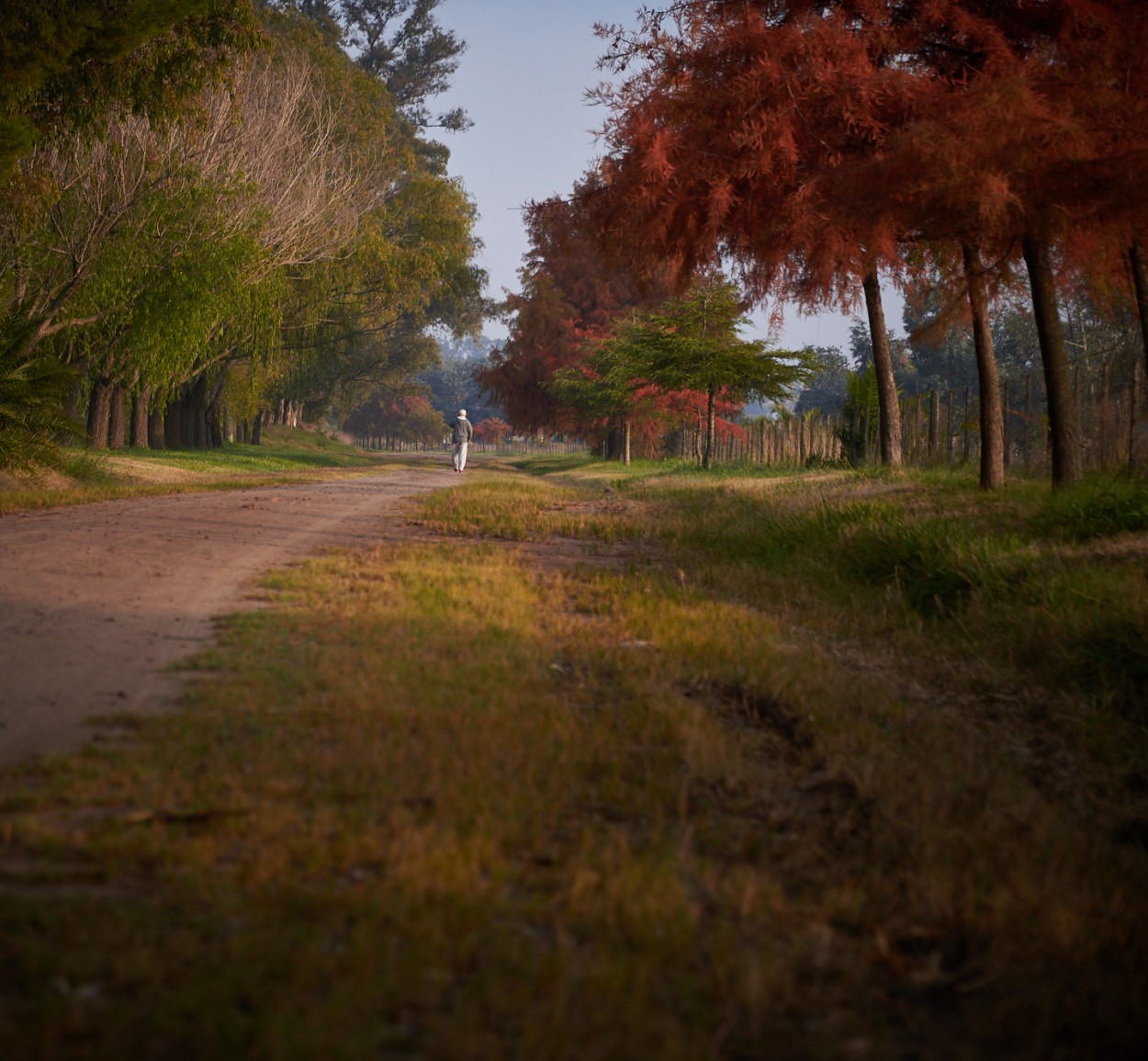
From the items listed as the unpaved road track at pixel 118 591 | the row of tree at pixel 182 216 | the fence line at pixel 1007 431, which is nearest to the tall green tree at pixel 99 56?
the row of tree at pixel 182 216

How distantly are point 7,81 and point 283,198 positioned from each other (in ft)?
39.5

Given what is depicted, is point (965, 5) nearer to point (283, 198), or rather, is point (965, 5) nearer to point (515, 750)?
point (515, 750)

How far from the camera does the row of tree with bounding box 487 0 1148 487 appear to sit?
31.3ft

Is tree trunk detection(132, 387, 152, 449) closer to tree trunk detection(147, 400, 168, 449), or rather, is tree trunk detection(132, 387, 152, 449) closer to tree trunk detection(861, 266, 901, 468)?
tree trunk detection(147, 400, 168, 449)

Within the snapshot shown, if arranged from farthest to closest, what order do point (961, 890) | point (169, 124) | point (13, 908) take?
point (169, 124) → point (961, 890) → point (13, 908)

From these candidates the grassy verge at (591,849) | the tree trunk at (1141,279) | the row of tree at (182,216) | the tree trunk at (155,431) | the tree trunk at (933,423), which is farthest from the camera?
the tree trunk at (155,431)

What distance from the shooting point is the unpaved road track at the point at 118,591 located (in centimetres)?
388

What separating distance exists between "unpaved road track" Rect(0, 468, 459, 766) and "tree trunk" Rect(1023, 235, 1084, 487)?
722cm

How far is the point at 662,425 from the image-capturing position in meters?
40.7

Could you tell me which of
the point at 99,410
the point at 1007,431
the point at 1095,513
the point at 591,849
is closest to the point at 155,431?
the point at 99,410

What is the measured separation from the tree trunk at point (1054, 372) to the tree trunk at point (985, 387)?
669mm

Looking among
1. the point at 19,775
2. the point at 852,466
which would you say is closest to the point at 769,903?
the point at 19,775

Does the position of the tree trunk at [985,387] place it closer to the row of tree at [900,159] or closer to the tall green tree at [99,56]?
the row of tree at [900,159]

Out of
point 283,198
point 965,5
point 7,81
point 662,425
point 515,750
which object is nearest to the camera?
point 515,750
